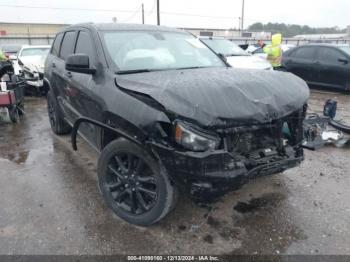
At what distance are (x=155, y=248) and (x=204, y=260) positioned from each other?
43 cm

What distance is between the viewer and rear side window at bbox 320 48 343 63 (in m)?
9.87

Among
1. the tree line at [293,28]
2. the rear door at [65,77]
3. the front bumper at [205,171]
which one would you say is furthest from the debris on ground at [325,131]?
the tree line at [293,28]

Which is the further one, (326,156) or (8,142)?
(8,142)

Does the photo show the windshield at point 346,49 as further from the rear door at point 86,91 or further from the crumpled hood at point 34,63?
the crumpled hood at point 34,63

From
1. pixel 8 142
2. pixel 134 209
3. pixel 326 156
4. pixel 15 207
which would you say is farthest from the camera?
pixel 8 142

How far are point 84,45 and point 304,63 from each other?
8.72 metres

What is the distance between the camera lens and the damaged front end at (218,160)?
243 centimetres

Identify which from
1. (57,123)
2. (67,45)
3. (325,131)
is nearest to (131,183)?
(67,45)

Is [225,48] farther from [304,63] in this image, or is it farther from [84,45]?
[84,45]

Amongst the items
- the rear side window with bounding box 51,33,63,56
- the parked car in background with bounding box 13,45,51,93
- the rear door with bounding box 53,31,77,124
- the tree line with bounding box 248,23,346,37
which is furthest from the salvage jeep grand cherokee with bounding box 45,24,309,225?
the tree line with bounding box 248,23,346,37

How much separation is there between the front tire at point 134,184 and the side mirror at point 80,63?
2.81 feet

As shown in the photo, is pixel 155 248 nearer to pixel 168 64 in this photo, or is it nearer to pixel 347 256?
pixel 347 256

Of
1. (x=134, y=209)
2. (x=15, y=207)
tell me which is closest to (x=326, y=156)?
(x=134, y=209)

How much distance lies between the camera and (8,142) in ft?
18.2
